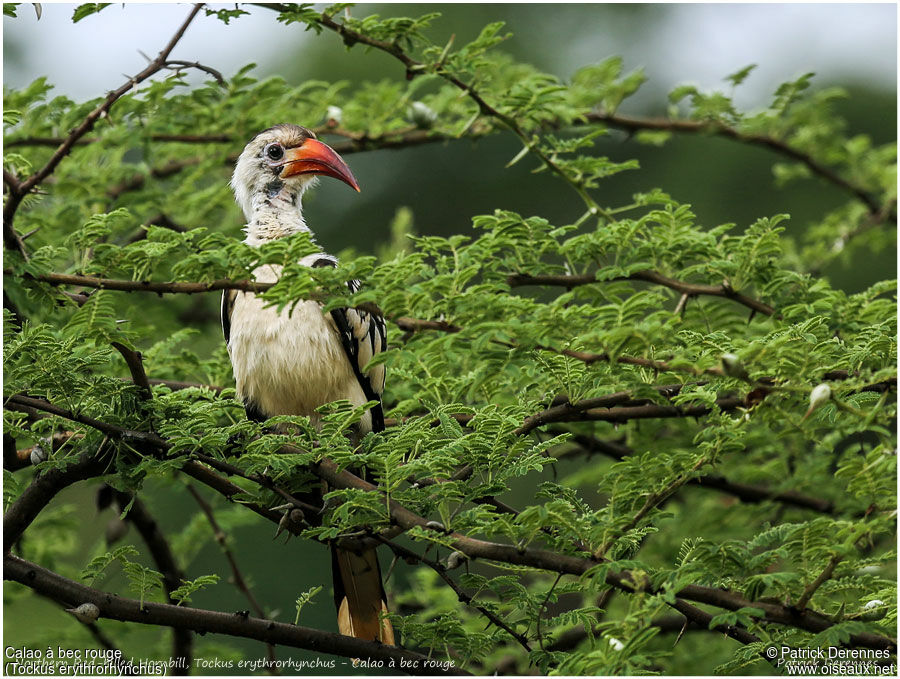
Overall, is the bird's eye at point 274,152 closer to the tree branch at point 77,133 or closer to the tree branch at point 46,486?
the tree branch at point 77,133

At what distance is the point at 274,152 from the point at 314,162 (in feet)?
0.64

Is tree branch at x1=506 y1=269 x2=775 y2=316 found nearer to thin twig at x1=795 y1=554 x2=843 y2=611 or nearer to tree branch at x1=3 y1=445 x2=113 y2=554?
thin twig at x1=795 y1=554 x2=843 y2=611

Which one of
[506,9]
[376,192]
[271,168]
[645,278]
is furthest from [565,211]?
[645,278]

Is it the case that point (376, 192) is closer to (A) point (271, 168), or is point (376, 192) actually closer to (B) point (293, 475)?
(A) point (271, 168)

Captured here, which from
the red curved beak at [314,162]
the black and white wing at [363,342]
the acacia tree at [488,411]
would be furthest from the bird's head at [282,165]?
the black and white wing at [363,342]

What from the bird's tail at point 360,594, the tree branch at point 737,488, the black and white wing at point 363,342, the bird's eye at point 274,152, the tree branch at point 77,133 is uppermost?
the bird's eye at point 274,152

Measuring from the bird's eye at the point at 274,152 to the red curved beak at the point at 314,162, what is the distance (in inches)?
1.3

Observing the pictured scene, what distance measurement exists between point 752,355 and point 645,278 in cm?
89

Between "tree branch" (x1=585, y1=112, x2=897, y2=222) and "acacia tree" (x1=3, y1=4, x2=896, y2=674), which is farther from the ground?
"tree branch" (x1=585, y1=112, x2=897, y2=222)

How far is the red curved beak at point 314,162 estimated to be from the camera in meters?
3.32

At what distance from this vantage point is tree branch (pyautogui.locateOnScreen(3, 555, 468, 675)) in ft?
7.34

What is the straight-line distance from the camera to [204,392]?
8.52 feet

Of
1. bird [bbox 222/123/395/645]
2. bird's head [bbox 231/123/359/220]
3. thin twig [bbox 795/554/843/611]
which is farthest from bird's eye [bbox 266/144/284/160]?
thin twig [bbox 795/554/843/611]

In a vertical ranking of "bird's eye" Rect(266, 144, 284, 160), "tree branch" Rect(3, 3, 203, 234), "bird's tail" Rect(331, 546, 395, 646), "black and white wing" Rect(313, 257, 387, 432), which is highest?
"bird's eye" Rect(266, 144, 284, 160)
